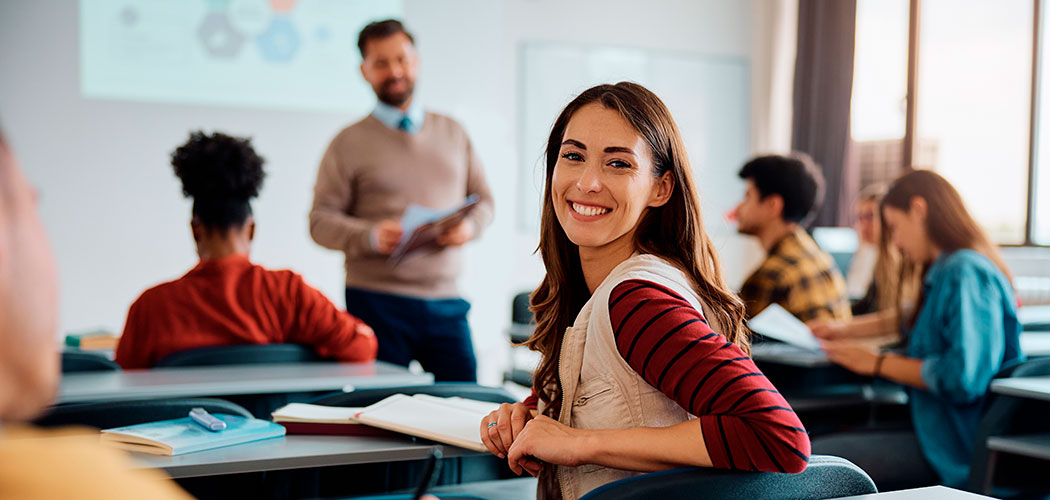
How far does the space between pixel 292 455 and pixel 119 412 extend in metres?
0.37

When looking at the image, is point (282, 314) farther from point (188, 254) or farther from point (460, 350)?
A: point (188, 254)

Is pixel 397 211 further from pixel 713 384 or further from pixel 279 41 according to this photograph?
pixel 279 41


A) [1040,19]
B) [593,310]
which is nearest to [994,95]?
[1040,19]

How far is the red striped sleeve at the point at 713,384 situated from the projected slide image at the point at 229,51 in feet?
14.8

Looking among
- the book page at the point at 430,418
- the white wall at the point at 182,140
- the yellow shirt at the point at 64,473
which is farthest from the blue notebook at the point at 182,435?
the white wall at the point at 182,140

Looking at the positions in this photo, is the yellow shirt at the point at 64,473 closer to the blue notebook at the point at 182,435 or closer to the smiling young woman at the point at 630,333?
the smiling young woman at the point at 630,333

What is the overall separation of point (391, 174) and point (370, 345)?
800 millimetres

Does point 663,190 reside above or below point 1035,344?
above

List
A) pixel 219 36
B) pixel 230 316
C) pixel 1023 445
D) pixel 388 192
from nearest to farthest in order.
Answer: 1. pixel 1023 445
2. pixel 230 316
3. pixel 388 192
4. pixel 219 36

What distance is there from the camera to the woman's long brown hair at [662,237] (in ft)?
4.72

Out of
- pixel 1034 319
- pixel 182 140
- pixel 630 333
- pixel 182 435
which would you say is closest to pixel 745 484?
pixel 630 333

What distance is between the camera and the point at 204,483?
5.65 feet

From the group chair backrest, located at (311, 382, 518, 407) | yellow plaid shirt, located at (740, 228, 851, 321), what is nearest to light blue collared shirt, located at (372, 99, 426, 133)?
yellow plaid shirt, located at (740, 228, 851, 321)

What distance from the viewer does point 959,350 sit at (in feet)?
8.34
